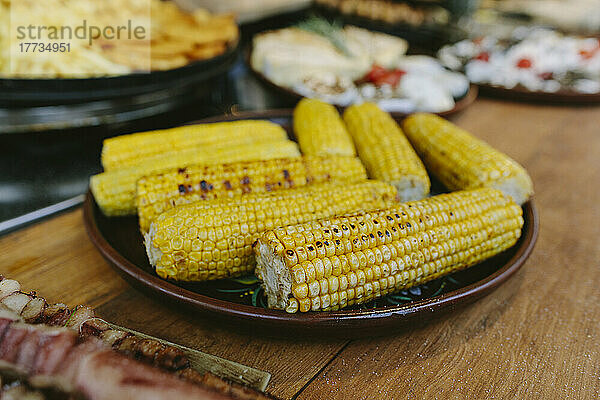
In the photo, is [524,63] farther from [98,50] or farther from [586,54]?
[98,50]

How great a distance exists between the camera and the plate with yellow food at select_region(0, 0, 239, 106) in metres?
1.79

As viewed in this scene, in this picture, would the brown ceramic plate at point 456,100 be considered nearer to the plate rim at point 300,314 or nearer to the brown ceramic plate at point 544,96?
the brown ceramic plate at point 544,96

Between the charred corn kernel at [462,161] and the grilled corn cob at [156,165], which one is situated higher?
the charred corn kernel at [462,161]

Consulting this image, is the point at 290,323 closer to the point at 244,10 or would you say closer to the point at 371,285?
the point at 371,285

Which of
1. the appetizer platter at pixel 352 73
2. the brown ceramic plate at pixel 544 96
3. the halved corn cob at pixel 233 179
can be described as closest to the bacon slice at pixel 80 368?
the halved corn cob at pixel 233 179

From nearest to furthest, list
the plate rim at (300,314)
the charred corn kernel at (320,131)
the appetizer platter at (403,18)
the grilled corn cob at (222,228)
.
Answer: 1. the plate rim at (300,314)
2. the grilled corn cob at (222,228)
3. the charred corn kernel at (320,131)
4. the appetizer platter at (403,18)

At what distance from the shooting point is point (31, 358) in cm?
67

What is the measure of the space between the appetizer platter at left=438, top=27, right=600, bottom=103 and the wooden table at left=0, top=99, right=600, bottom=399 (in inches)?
57.8

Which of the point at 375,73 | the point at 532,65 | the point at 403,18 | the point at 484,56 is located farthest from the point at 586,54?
the point at 375,73

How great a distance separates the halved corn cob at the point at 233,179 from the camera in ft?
3.90

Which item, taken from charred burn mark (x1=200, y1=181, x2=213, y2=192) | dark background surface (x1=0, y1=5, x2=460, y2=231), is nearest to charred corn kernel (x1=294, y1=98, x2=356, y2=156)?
charred burn mark (x1=200, y1=181, x2=213, y2=192)

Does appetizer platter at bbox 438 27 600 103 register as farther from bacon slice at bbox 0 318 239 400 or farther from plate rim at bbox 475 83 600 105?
bacon slice at bbox 0 318 239 400

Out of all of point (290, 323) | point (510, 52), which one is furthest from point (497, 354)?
point (510, 52)

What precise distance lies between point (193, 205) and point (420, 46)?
314 centimetres
